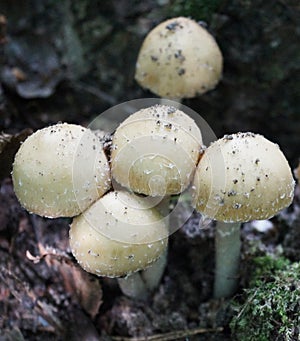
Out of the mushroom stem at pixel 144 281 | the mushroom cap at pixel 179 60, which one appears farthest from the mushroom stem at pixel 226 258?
the mushroom cap at pixel 179 60

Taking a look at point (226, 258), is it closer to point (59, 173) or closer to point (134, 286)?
point (134, 286)

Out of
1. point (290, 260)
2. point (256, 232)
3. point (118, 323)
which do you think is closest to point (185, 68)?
point (256, 232)

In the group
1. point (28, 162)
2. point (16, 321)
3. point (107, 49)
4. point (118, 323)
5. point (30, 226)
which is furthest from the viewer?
point (107, 49)

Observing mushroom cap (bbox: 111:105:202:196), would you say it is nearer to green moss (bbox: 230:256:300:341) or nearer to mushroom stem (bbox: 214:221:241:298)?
Result: mushroom stem (bbox: 214:221:241:298)

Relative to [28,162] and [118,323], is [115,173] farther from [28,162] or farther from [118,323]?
[118,323]

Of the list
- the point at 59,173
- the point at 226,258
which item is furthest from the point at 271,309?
the point at 59,173

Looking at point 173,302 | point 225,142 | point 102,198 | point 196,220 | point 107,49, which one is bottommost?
point 173,302
